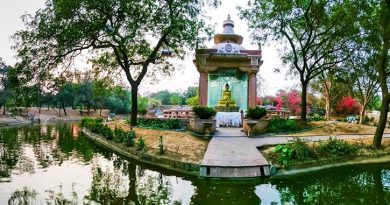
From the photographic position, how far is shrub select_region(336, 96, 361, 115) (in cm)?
3900

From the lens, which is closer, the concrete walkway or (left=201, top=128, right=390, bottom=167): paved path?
the concrete walkway

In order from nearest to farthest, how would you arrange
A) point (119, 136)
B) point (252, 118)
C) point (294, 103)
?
point (252, 118) → point (119, 136) → point (294, 103)

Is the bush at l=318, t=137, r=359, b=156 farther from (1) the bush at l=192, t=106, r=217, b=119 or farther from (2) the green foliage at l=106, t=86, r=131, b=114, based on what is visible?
(2) the green foliage at l=106, t=86, r=131, b=114

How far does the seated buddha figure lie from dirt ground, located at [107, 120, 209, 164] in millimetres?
7392

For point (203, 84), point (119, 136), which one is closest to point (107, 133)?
point (119, 136)

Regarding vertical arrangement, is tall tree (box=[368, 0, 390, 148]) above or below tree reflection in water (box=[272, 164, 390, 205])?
above

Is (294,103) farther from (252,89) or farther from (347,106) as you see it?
(252,89)

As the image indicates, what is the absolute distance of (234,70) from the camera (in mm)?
27234

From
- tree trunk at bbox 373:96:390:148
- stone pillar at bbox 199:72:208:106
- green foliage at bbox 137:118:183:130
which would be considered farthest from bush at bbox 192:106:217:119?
stone pillar at bbox 199:72:208:106

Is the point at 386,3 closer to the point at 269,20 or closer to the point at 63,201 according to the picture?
the point at 269,20

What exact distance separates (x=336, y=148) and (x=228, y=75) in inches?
532

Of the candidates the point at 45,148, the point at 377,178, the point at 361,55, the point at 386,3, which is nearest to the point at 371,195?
the point at 377,178

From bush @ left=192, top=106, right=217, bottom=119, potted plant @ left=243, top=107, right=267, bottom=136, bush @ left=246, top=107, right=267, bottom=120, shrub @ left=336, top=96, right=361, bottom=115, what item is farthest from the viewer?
shrub @ left=336, top=96, right=361, bottom=115

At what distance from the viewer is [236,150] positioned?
575 inches
